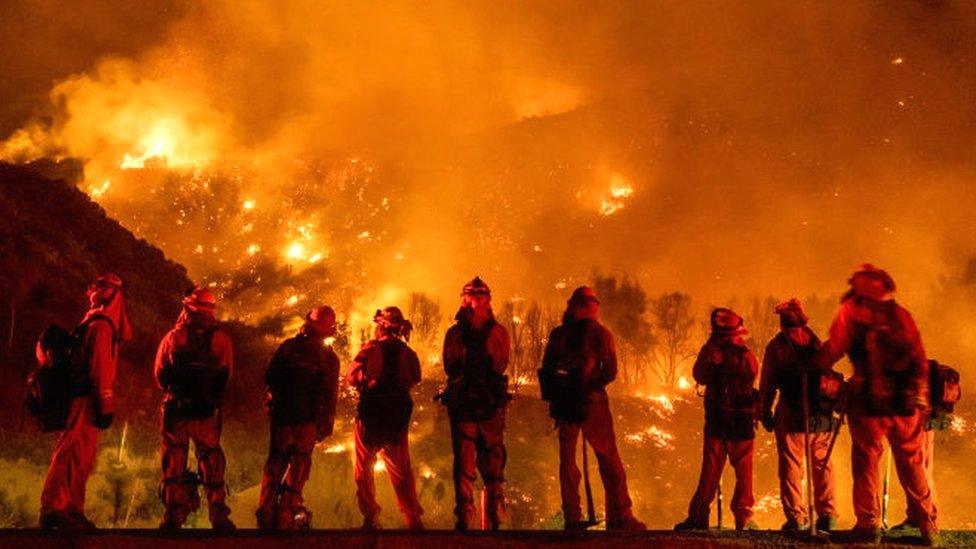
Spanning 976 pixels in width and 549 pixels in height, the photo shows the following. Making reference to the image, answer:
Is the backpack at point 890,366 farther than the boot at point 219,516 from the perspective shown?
No

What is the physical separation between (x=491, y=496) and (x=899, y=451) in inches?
161

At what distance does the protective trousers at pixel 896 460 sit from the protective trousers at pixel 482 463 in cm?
355

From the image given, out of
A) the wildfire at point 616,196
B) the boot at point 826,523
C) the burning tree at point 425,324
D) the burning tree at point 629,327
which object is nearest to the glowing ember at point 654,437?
the burning tree at point 629,327

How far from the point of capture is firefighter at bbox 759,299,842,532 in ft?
27.2

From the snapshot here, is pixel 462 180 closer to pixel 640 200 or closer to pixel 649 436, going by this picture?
pixel 640 200

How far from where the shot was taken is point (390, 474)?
8.55 metres

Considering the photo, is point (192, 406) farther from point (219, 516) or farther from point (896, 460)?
point (896, 460)

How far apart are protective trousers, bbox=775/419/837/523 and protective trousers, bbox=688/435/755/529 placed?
38 centimetres

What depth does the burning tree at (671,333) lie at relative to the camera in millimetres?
93969

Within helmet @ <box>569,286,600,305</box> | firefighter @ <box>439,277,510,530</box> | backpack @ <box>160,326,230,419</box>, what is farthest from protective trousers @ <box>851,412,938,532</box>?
backpack @ <box>160,326,230,419</box>

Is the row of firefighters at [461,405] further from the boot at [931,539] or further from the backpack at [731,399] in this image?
the boot at [931,539]

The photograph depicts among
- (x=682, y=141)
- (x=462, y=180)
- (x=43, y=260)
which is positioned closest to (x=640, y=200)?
(x=682, y=141)

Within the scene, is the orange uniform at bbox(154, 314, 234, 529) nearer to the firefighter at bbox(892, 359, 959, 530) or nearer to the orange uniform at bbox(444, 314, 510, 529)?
the orange uniform at bbox(444, 314, 510, 529)

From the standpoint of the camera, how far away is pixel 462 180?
160250 mm
